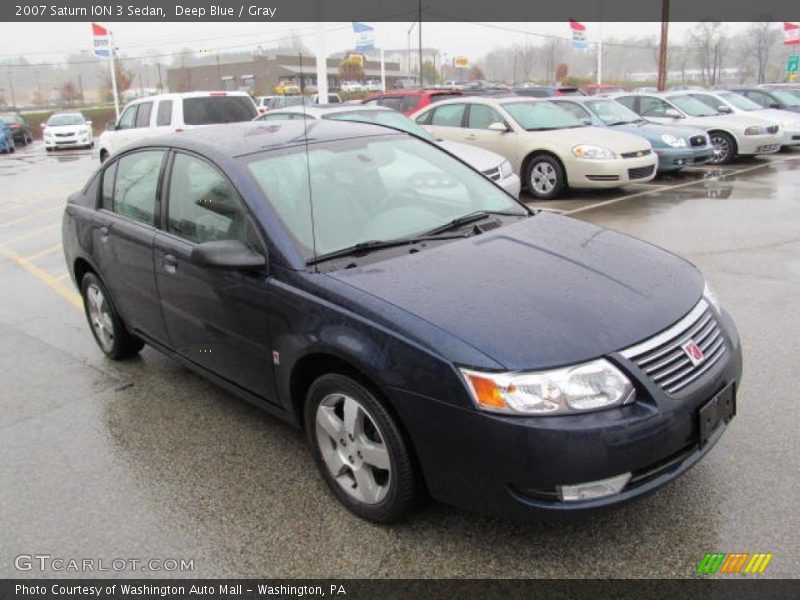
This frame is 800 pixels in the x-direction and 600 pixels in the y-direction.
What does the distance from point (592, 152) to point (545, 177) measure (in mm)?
801

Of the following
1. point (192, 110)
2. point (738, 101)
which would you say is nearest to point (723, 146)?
point (738, 101)

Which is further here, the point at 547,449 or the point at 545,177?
the point at 545,177

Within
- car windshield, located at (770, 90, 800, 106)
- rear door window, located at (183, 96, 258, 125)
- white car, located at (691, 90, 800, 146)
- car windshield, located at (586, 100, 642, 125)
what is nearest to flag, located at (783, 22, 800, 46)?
car windshield, located at (770, 90, 800, 106)

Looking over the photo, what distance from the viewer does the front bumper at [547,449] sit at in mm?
2363

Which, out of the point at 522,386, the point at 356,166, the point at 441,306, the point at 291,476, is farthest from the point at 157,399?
the point at 522,386

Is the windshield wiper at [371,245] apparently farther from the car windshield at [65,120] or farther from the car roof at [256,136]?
the car windshield at [65,120]

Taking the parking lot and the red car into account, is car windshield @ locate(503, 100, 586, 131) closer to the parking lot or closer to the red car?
the red car

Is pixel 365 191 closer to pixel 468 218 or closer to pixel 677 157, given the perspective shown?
pixel 468 218

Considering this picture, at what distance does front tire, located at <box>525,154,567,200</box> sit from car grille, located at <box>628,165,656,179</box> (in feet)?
3.19

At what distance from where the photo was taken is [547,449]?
2.35 m

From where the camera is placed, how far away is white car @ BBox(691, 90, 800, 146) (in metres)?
15.4

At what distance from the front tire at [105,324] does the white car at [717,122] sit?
39.8 ft

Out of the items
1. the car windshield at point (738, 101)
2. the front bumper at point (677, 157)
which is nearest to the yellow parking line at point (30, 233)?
the front bumper at point (677, 157)

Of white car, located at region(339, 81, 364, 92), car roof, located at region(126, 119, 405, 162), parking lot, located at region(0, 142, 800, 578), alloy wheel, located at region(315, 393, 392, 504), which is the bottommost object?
parking lot, located at region(0, 142, 800, 578)
